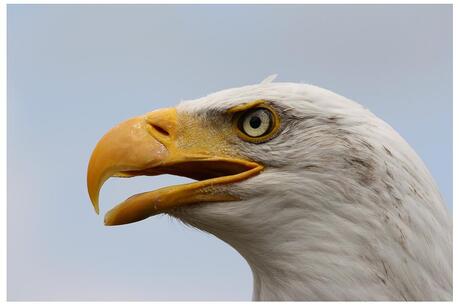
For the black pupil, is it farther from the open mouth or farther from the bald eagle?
the open mouth

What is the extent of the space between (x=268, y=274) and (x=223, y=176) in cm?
85

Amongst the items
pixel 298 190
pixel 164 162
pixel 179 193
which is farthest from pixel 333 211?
pixel 164 162

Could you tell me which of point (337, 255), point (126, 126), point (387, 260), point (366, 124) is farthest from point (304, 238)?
point (126, 126)

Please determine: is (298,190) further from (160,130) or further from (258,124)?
(160,130)

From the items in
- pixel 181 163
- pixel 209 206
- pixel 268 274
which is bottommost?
pixel 268 274

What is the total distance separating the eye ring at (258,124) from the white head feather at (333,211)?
6 centimetres

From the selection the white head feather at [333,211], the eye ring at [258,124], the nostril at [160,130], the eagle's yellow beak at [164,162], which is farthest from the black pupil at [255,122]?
the nostril at [160,130]

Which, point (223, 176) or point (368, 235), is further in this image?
point (223, 176)

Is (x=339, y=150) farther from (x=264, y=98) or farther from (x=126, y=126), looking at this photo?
(x=126, y=126)

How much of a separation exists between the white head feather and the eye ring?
62 millimetres

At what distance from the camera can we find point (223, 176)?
588cm

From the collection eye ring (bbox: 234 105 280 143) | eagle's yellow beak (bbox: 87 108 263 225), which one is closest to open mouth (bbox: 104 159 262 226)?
eagle's yellow beak (bbox: 87 108 263 225)

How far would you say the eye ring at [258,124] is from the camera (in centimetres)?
582

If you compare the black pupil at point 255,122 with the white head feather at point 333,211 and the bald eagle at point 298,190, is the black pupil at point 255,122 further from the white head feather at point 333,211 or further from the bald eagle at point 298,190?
the white head feather at point 333,211
